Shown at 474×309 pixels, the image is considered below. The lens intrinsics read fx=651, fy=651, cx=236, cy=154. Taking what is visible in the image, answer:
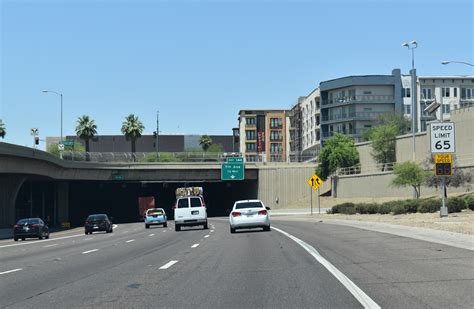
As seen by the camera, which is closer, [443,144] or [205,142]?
[443,144]

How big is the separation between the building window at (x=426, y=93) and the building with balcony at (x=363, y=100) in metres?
4.78

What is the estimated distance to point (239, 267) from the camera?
1585cm

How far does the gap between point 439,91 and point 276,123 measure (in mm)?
49723

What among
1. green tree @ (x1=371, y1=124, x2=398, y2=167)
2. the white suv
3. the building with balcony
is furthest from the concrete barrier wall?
the white suv

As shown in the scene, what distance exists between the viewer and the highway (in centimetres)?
1054

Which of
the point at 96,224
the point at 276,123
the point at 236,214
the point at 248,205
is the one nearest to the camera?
the point at 236,214

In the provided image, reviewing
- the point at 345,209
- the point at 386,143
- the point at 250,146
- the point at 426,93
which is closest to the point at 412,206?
the point at 345,209

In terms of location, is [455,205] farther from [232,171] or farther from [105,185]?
[105,185]

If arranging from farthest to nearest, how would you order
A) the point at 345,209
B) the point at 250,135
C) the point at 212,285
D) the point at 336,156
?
the point at 250,135
the point at 336,156
the point at 345,209
the point at 212,285

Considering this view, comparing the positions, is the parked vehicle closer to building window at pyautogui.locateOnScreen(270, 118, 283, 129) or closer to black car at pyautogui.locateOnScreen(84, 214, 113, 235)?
black car at pyautogui.locateOnScreen(84, 214, 113, 235)

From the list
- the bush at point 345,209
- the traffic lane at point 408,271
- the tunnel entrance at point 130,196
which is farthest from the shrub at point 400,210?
the tunnel entrance at point 130,196

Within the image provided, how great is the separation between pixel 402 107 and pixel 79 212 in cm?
5849

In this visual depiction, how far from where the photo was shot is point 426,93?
115125mm

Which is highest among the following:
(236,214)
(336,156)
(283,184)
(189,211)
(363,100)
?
(363,100)
